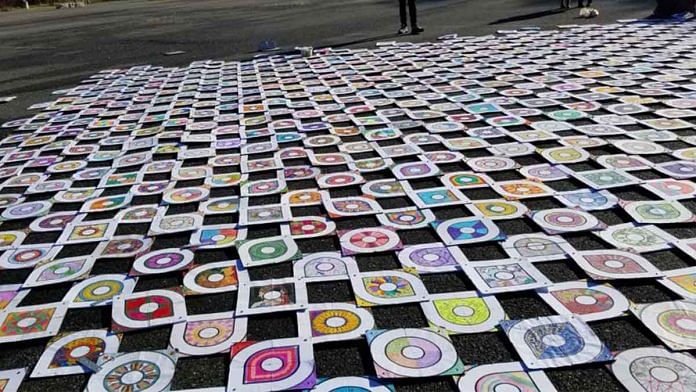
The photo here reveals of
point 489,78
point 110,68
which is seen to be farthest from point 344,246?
point 110,68

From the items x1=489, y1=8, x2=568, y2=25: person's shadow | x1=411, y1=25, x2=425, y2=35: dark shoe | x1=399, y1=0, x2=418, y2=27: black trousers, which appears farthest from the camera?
x1=489, y1=8, x2=568, y2=25: person's shadow

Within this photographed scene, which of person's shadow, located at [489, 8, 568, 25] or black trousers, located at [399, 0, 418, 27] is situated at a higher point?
black trousers, located at [399, 0, 418, 27]

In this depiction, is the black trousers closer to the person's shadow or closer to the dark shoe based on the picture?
the dark shoe

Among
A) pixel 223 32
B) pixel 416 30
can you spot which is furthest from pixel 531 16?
pixel 223 32

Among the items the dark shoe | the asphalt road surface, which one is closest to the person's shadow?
the asphalt road surface

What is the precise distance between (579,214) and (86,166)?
3.78 m

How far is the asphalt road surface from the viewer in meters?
9.80

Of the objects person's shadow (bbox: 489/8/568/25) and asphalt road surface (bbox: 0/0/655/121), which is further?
person's shadow (bbox: 489/8/568/25)

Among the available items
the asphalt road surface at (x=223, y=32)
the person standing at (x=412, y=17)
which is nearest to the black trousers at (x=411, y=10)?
the person standing at (x=412, y=17)

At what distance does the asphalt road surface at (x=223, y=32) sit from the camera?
980 cm

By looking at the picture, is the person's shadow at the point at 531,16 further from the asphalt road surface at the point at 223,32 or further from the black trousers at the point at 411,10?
the black trousers at the point at 411,10

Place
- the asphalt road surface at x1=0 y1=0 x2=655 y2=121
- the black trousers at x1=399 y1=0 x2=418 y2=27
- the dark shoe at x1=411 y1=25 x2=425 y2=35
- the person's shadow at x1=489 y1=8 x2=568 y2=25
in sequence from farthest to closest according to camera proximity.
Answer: the person's shadow at x1=489 y1=8 x2=568 y2=25, the dark shoe at x1=411 y1=25 x2=425 y2=35, the black trousers at x1=399 y1=0 x2=418 y2=27, the asphalt road surface at x1=0 y1=0 x2=655 y2=121

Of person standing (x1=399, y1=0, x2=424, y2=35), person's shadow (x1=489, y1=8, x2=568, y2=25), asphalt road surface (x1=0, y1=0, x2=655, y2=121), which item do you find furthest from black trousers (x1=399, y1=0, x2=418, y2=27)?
person's shadow (x1=489, y1=8, x2=568, y2=25)

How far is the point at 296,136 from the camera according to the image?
5078 millimetres
